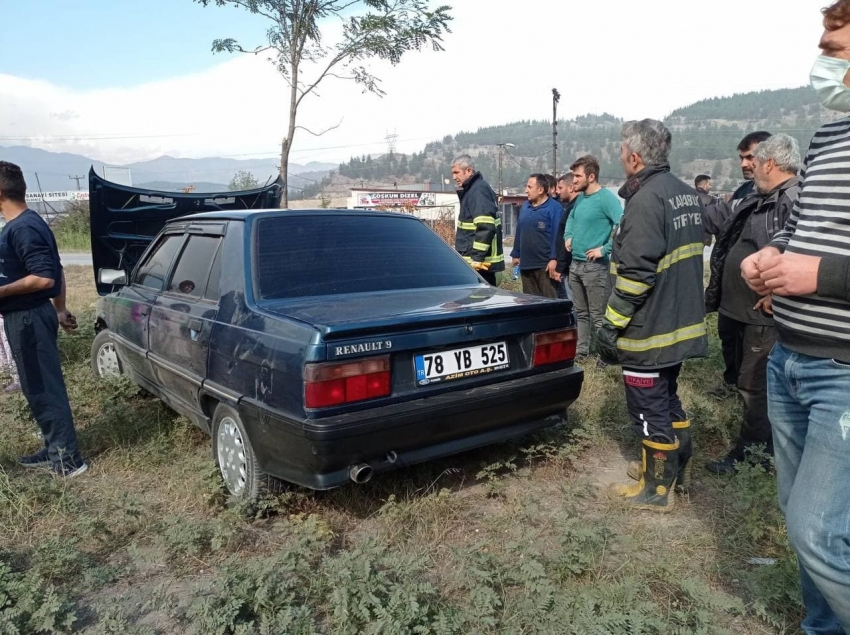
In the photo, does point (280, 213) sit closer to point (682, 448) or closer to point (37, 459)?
point (37, 459)

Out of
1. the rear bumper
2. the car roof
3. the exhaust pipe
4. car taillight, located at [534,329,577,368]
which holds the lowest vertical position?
the exhaust pipe

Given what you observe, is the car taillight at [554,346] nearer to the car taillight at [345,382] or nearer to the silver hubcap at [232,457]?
the car taillight at [345,382]

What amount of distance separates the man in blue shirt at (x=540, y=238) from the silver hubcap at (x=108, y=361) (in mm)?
4061

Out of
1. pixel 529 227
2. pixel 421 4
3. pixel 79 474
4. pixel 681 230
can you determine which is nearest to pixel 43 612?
pixel 79 474

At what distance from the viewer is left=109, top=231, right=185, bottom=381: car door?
411cm

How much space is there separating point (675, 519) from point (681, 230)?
56.9 inches

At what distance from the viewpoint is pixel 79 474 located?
373 cm

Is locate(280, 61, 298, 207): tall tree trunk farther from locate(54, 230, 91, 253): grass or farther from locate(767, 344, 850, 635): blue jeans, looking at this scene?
locate(54, 230, 91, 253): grass

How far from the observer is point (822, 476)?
153 cm

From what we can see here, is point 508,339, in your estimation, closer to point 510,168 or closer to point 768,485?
point 768,485

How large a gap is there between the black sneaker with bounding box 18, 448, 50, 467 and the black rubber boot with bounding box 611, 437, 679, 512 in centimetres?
351

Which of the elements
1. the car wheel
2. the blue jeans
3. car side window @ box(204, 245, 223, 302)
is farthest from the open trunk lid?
the blue jeans

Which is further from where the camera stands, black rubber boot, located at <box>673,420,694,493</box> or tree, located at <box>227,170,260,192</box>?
tree, located at <box>227,170,260,192</box>

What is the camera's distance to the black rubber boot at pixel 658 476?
121 inches
